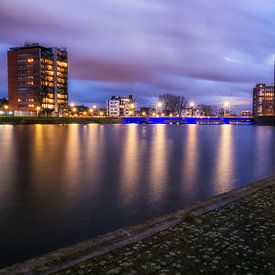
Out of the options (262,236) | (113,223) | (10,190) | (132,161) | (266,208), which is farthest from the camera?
(132,161)

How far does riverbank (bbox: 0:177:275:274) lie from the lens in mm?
5871

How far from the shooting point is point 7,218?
11.0 meters

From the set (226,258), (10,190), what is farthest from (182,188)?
(226,258)

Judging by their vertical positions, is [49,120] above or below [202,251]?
above

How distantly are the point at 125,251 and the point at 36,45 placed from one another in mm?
209815

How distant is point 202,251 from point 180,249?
1.48 ft

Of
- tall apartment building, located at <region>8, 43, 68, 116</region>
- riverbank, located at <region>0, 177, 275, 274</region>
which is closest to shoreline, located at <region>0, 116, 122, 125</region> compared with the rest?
tall apartment building, located at <region>8, 43, 68, 116</region>

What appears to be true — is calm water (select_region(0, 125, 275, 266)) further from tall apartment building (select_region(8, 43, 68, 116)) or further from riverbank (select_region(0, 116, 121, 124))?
tall apartment building (select_region(8, 43, 68, 116))

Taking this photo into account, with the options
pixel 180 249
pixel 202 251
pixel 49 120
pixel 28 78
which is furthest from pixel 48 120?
pixel 202 251

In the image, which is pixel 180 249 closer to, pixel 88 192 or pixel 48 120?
pixel 88 192

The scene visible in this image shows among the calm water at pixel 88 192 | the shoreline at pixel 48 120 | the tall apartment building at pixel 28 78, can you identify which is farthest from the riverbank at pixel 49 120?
the calm water at pixel 88 192

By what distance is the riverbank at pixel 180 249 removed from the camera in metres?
5.87

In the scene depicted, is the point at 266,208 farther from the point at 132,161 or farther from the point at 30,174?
the point at 132,161

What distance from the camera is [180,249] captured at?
6.64m
